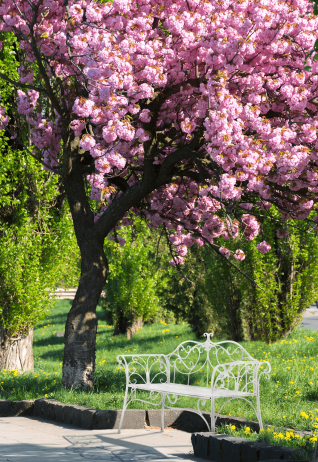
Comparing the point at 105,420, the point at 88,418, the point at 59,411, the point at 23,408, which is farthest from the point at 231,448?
the point at 23,408

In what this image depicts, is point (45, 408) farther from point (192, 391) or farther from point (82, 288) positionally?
point (192, 391)

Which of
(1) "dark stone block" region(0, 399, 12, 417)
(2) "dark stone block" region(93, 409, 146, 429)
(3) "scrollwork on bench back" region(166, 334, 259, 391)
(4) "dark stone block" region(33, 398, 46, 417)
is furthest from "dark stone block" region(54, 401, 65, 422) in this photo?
(3) "scrollwork on bench back" region(166, 334, 259, 391)

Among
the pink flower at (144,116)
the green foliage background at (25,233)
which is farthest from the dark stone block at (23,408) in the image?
the pink flower at (144,116)

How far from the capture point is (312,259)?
11805 mm

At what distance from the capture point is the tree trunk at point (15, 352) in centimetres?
1044

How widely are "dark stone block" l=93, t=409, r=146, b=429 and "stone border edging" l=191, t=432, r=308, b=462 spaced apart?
4.45 ft

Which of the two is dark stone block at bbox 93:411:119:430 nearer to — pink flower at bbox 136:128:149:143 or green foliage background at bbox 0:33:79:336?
pink flower at bbox 136:128:149:143

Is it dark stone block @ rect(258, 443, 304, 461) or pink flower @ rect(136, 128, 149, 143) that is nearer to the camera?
dark stone block @ rect(258, 443, 304, 461)

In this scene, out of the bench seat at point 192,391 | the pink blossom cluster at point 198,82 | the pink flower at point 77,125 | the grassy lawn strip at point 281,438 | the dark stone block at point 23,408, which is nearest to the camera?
the grassy lawn strip at point 281,438

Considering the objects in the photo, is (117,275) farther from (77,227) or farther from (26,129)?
(77,227)

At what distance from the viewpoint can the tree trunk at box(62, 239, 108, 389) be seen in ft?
24.0

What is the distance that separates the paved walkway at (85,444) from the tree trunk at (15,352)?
4.22 meters

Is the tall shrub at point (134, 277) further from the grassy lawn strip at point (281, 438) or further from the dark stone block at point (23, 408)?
the grassy lawn strip at point (281, 438)

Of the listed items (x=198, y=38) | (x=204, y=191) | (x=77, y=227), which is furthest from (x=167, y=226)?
(x=198, y=38)
